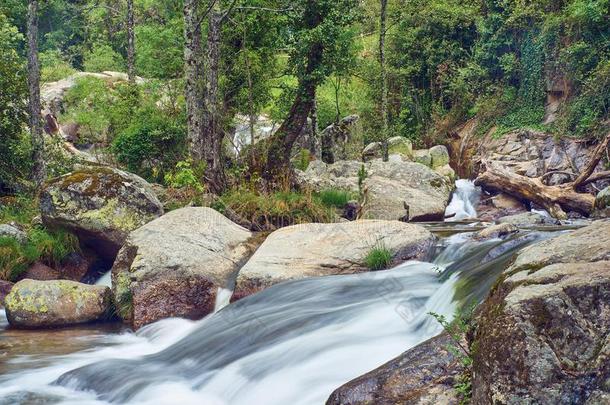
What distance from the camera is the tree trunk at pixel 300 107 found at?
1634cm

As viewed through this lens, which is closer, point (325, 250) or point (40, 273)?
point (325, 250)

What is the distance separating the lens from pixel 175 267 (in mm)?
9742

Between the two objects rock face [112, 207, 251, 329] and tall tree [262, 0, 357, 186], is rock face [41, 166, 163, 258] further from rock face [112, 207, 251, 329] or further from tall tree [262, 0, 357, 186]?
tall tree [262, 0, 357, 186]

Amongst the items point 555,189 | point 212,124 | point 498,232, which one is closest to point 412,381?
point 498,232

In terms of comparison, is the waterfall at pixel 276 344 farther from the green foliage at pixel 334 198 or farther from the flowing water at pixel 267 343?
the green foliage at pixel 334 198

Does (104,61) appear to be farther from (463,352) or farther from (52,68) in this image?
(463,352)

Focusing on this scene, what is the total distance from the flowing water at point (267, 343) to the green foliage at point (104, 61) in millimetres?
30256

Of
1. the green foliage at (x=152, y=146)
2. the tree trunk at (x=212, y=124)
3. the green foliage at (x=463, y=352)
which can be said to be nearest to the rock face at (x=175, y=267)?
the tree trunk at (x=212, y=124)

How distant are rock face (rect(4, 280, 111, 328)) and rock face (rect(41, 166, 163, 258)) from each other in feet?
5.48

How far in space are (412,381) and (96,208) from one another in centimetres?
820

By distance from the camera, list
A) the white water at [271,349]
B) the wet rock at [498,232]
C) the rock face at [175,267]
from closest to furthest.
Result: the white water at [271,349], the rock face at [175,267], the wet rock at [498,232]

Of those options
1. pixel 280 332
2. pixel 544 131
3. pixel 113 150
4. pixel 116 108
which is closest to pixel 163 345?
pixel 280 332

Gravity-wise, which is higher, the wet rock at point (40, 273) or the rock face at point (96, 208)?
the rock face at point (96, 208)

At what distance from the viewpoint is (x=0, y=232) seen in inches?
473
